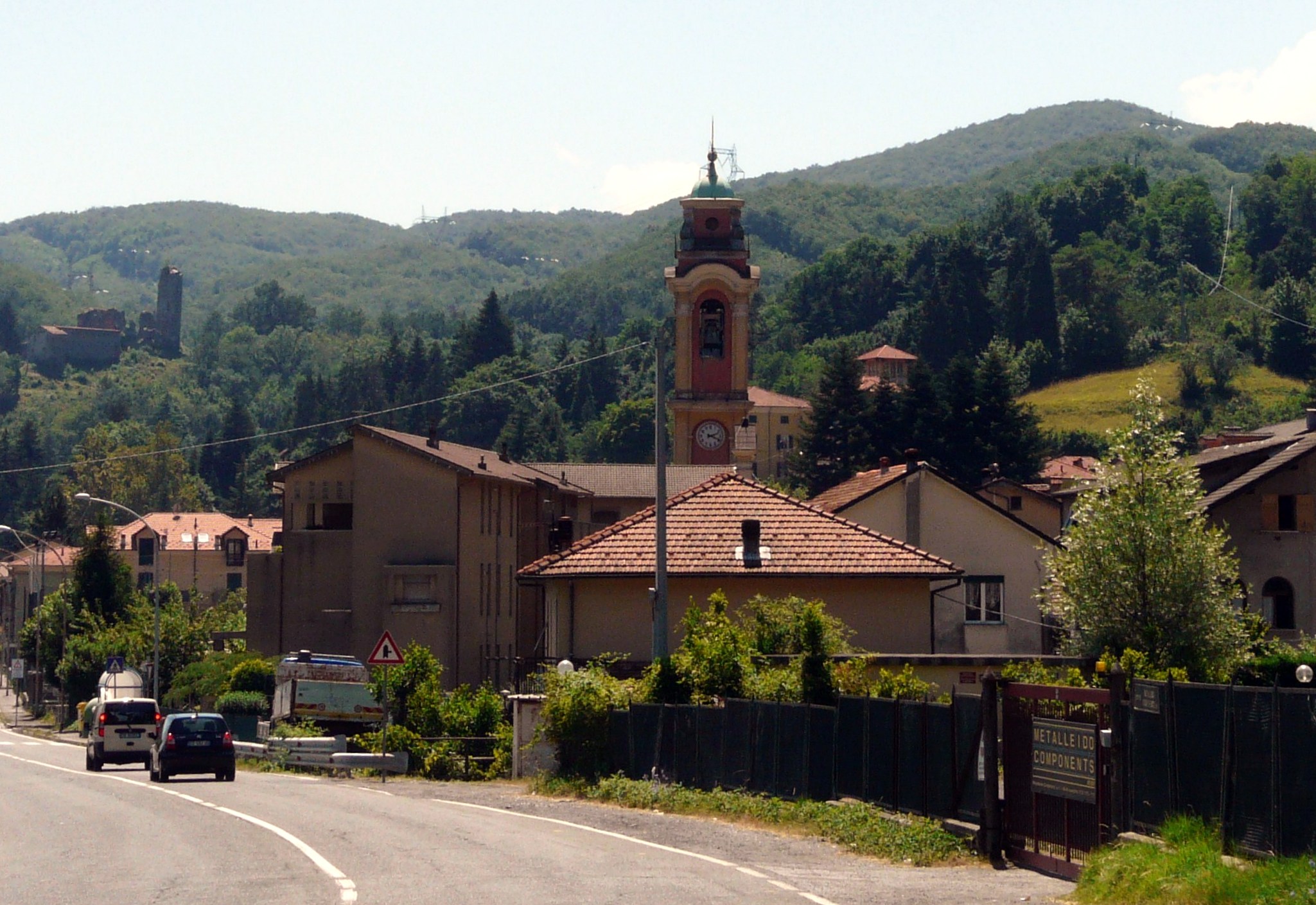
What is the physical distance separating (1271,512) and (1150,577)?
1382 cm

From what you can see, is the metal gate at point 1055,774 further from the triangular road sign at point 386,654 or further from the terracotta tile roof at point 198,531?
the terracotta tile roof at point 198,531

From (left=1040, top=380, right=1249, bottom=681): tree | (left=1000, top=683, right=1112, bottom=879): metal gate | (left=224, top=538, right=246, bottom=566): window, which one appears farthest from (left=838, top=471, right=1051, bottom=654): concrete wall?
(left=224, top=538, right=246, bottom=566): window

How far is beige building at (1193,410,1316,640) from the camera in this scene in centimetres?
5338

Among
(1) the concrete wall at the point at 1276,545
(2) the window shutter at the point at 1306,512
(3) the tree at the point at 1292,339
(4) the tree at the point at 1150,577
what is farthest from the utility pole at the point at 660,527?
(3) the tree at the point at 1292,339

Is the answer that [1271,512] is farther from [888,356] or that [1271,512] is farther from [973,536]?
[888,356]

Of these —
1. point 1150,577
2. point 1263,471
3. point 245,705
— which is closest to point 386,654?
point 1150,577

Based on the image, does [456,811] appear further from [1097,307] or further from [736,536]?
[1097,307]

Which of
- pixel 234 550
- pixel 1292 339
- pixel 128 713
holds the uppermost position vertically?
pixel 1292 339

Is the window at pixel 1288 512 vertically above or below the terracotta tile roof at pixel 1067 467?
below

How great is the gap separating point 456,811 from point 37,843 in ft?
22.0

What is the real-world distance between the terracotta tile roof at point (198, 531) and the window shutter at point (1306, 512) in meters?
87.9

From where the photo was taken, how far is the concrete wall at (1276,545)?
5353 centimetres

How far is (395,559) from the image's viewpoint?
59031mm

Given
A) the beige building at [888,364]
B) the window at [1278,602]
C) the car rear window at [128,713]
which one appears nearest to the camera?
the car rear window at [128,713]
